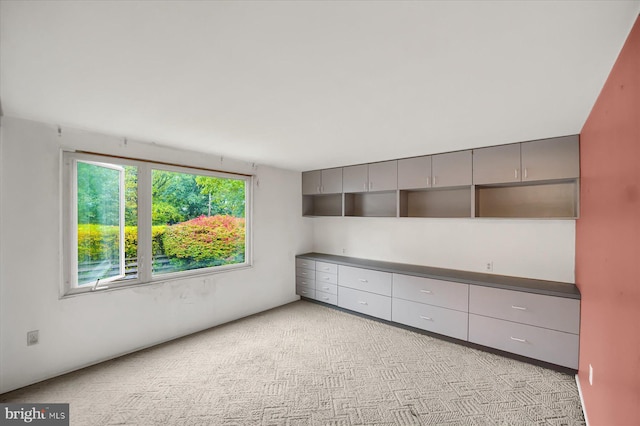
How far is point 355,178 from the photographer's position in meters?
4.48

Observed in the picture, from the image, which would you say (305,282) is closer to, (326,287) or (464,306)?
(326,287)

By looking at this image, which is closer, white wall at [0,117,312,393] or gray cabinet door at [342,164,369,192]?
white wall at [0,117,312,393]

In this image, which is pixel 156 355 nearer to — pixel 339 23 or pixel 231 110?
pixel 231 110

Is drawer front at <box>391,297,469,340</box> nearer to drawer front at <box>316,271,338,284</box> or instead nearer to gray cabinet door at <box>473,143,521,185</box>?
drawer front at <box>316,271,338,284</box>

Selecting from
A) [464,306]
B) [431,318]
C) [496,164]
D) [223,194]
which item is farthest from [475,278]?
[223,194]

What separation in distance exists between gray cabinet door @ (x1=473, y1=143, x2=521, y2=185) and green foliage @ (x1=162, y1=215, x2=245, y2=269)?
3444 millimetres

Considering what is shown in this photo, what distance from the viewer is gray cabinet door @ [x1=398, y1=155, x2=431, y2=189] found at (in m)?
3.69

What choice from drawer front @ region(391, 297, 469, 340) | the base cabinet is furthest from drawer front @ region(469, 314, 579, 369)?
drawer front @ region(391, 297, 469, 340)

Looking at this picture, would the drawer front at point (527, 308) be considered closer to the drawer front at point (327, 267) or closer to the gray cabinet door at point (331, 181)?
the drawer front at point (327, 267)

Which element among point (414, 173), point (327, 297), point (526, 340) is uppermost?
point (414, 173)

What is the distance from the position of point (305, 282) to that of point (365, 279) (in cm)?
129

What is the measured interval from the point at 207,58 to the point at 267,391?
264cm

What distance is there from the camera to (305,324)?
3.99 metres

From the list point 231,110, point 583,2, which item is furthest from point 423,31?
point 231,110
